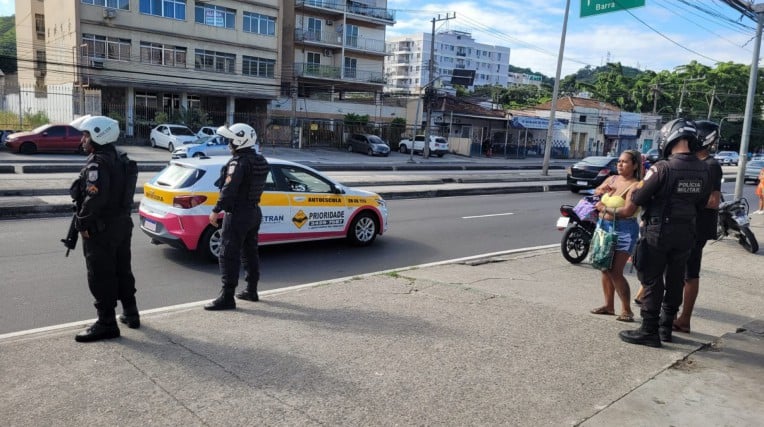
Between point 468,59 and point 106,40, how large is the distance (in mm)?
100603

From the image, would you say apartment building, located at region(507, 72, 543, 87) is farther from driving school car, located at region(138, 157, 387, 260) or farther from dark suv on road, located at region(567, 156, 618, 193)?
driving school car, located at region(138, 157, 387, 260)

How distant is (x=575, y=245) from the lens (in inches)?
348

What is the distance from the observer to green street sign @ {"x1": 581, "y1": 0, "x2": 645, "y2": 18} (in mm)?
13180

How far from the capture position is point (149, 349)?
445 centimetres

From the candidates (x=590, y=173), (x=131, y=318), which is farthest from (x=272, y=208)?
(x=590, y=173)

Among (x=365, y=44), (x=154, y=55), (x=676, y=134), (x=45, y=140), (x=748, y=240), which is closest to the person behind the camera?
(x=676, y=134)

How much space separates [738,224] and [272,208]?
8.46 metres

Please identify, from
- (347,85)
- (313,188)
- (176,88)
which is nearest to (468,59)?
(347,85)

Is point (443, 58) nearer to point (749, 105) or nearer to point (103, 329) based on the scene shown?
point (749, 105)

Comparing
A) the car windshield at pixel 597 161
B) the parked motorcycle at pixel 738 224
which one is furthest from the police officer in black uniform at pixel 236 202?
the car windshield at pixel 597 161

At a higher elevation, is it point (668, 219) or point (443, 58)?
point (443, 58)

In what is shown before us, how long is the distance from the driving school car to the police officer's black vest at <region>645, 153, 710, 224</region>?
17.0ft

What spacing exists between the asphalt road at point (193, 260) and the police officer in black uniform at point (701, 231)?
13.0 feet

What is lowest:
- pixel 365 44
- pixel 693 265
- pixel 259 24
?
pixel 693 265
